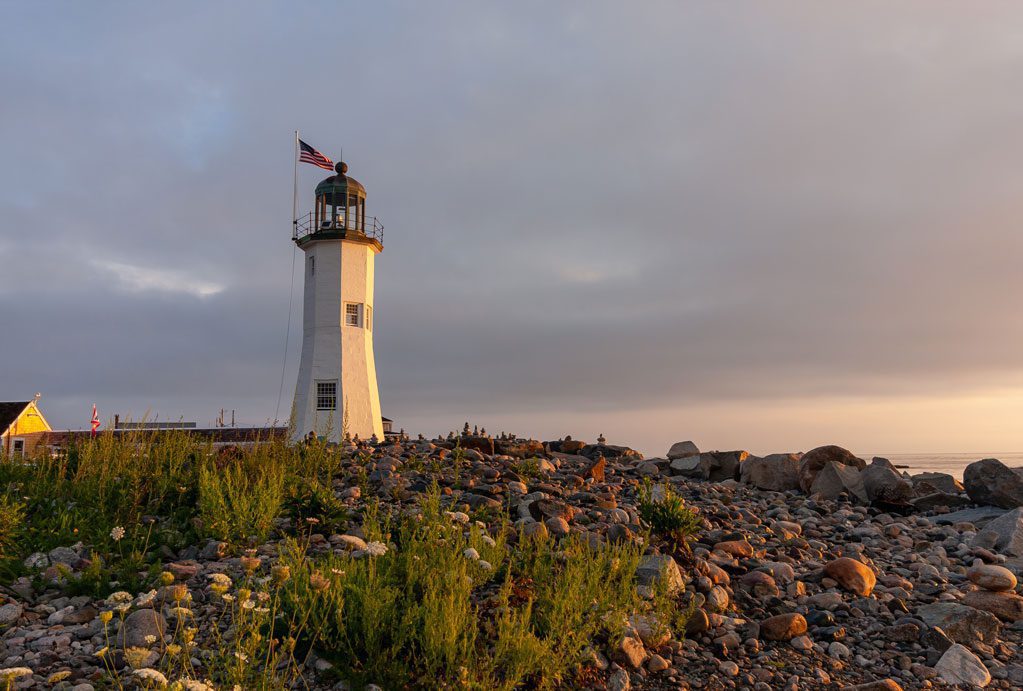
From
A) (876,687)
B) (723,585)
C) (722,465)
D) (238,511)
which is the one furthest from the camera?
(722,465)

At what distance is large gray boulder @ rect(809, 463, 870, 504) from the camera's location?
51.8ft

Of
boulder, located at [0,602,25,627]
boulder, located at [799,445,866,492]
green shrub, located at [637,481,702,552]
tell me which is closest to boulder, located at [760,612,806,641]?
green shrub, located at [637,481,702,552]

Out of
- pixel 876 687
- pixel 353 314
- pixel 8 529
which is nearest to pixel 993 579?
pixel 876 687

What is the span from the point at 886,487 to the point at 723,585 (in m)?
9.06

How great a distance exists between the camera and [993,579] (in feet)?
31.1

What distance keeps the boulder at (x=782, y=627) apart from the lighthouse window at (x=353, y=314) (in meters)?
21.6

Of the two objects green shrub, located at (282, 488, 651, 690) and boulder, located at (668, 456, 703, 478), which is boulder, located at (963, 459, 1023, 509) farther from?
green shrub, located at (282, 488, 651, 690)

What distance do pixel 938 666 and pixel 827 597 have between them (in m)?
1.33

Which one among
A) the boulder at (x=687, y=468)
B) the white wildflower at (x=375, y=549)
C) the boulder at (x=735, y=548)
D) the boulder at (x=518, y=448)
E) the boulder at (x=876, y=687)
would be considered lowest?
the boulder at (x=876, y=687)

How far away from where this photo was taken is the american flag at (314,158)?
1053 inches

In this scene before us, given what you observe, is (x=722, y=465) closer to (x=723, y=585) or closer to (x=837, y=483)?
(x=837, y=483)

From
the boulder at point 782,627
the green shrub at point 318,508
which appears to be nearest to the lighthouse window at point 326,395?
the green shrub at point 318,508

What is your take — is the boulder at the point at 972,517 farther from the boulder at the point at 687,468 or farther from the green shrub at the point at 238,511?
the green shrub at the point at 238,511

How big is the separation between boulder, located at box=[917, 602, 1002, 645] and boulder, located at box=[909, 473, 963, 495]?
8865 mm
